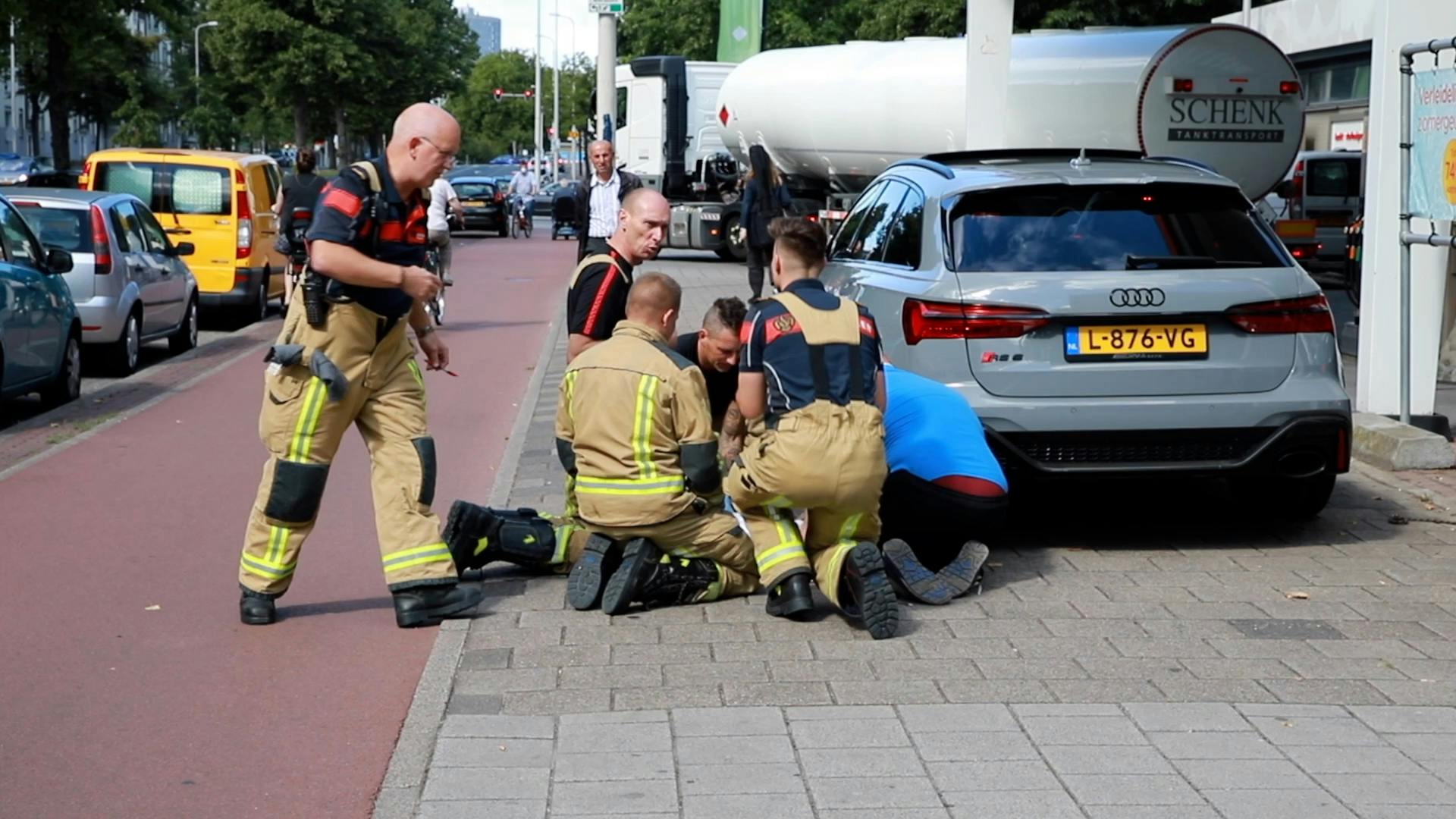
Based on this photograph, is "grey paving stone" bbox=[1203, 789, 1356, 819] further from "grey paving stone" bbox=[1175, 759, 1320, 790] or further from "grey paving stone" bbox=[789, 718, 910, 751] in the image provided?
"grey paving stone" bbox=[789, 718, 910, 751]

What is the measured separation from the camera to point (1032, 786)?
4.74m

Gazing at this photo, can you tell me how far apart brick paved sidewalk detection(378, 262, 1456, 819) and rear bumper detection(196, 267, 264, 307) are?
13211 mm

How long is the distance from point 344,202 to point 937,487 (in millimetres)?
2416

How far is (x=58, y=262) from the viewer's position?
13148 mm

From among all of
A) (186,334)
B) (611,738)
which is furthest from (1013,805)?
(186,334)

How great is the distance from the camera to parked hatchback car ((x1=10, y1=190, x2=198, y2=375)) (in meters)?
15.0

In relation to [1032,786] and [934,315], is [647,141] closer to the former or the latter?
[934,315]

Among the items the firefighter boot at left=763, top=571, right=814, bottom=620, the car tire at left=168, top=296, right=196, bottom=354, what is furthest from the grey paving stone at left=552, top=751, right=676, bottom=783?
the car tire at left=168, top=296, right=196, bottom=354

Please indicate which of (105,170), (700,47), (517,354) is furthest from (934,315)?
(700,47)

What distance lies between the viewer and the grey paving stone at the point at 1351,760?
16.0ft

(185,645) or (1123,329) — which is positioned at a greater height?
(1123,329)

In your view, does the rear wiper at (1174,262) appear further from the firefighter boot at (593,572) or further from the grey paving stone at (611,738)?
the grey paving stone at (611,738)

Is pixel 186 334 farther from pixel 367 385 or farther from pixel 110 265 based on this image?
pixel 367 385

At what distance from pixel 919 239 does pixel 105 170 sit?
46.6ft
